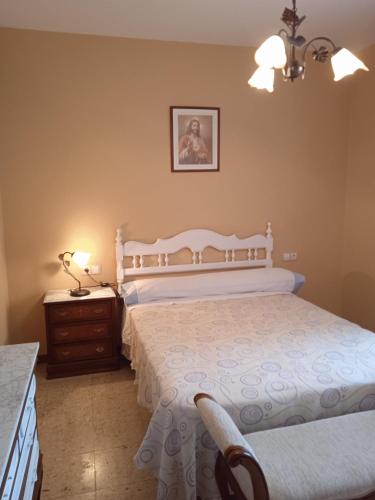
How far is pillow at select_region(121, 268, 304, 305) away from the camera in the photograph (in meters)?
3.32

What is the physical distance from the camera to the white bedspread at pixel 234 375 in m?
1.77

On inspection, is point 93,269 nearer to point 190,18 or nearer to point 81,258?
point 81,258

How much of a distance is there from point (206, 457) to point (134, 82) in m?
3.03

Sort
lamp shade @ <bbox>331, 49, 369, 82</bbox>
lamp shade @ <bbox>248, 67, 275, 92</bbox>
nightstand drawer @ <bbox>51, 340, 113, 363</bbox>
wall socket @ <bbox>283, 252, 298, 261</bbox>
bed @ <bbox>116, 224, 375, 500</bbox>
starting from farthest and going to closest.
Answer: wall socket @ <bbox>283, 252, 298, 261</bbox> < nightstand drawer @ <bbox>51, 340, 113, 363</bbox> < lamp shade @ <bbox>248, 67, 275, 92</bbox> < lamp shade @ <bbox>331, 49, 369, 82</bbox> < bed @ <bbox>116, 224, 375, 500</bbox>

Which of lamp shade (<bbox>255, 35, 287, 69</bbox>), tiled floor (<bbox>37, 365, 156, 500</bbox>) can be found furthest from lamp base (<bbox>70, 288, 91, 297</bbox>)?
lamp shade (<bbox>255, 35, 287, 69</bbox>)

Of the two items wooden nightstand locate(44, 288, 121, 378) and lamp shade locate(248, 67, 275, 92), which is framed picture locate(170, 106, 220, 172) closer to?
wooden nightstand locate(44, 288, 121, 378)

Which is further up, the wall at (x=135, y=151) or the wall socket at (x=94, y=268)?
the wall at (x=135, y=151)

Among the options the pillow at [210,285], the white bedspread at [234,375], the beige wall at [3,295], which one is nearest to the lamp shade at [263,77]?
the white bedspread at [234,375]

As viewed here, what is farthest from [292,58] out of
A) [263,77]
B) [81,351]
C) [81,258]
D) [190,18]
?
[81,351]

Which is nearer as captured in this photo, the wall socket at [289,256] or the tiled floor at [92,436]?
the tiled floor at [92,436]

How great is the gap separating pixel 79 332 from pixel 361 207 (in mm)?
2989

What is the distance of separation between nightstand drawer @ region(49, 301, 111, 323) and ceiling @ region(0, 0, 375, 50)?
225 centimetres

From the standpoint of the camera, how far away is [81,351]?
131 inches

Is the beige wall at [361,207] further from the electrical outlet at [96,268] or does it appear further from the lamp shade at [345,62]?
the electrical outlet at [96,268]
